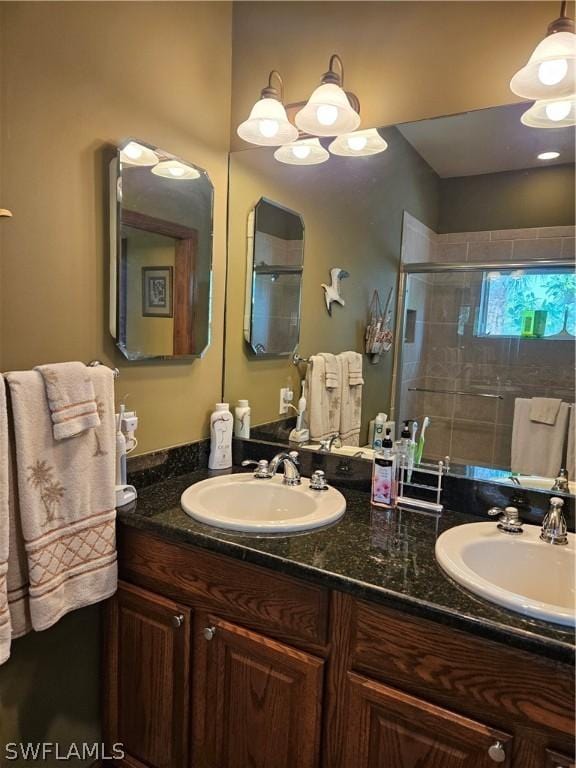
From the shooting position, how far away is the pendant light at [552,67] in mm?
1198

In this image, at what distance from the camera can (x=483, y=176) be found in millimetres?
1408

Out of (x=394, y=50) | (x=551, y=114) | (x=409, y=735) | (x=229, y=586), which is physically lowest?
(x=409, y=735)

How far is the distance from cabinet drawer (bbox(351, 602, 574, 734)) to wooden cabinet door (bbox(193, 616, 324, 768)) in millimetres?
164

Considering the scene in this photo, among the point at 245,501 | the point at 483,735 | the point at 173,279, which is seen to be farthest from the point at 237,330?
the point at 483,735

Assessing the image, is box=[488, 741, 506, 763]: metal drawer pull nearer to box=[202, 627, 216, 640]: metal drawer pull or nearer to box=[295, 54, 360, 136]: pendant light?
box=[202, 627, 216, 640]: metal drawer pull

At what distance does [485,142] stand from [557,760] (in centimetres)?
144

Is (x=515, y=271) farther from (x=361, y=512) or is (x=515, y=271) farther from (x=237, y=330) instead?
(x=237, y=330)

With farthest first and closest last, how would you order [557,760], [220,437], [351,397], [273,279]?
[273,279] < [220,437] < [351,397] < [557,760]

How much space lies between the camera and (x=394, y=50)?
60.3 inches

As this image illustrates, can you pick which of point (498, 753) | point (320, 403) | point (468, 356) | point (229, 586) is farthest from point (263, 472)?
point (498, 753)

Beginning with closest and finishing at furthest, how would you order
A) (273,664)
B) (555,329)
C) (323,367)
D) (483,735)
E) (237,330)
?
(483,735)
(273,664)
(555,329)
(323,367)
(237,330)

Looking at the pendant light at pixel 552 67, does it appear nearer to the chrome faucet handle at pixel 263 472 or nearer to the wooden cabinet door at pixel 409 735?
the chrome faucet handle at pixel 263 472

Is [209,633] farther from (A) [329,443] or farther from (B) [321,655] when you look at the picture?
(A) [329,443]

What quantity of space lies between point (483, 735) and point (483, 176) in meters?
1.33
